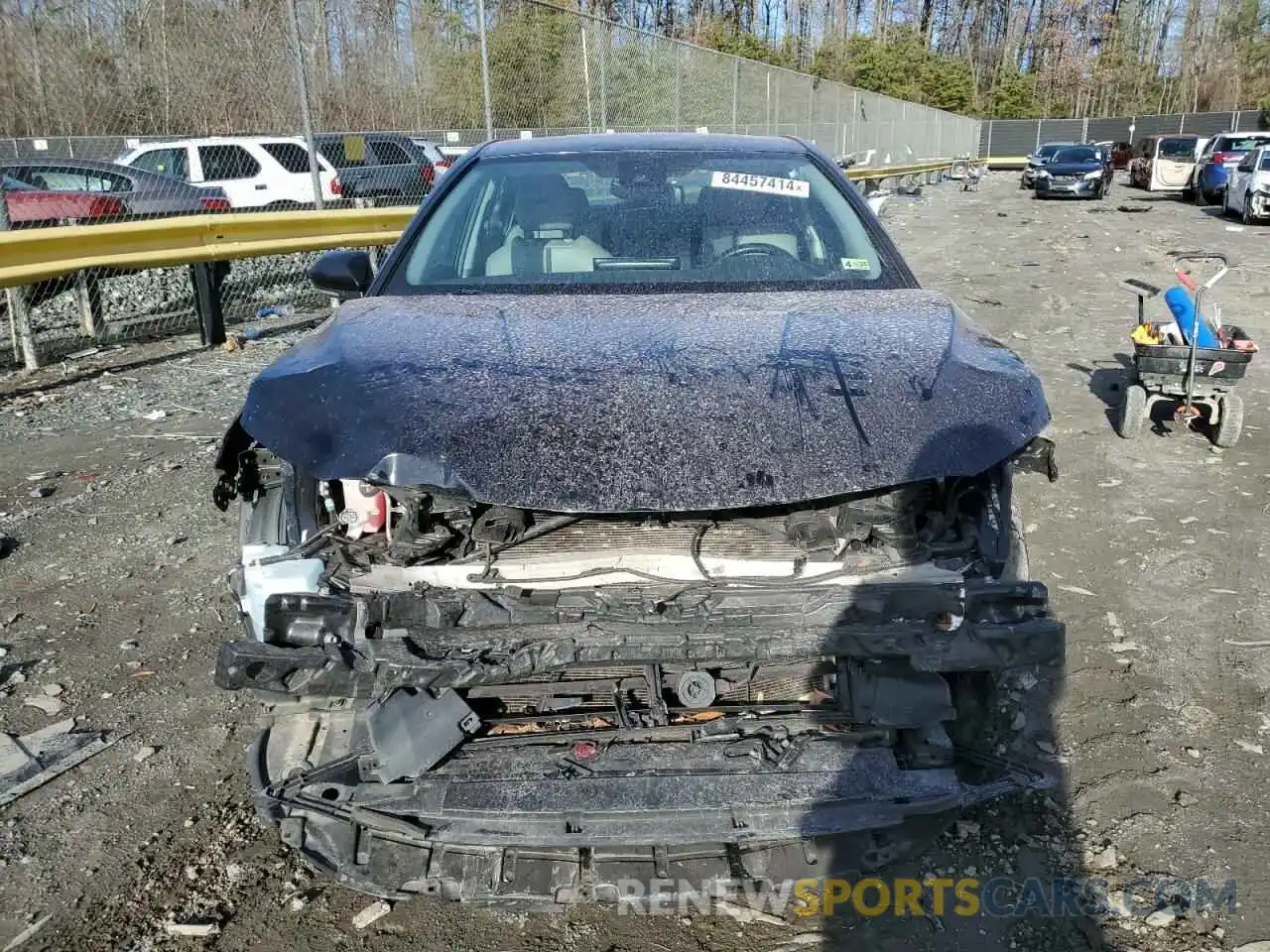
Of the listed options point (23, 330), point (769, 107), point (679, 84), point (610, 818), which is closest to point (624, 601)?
point (610, 818)

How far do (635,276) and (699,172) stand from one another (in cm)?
64

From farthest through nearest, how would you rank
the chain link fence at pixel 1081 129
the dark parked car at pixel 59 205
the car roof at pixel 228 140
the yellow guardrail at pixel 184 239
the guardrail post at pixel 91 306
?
the chain link fence at pixel 1081 129, the car roof at pixel 228 140, the dark parked car at pixel 59 205, the guardrail post at pixel 91 306, the yellow guardrail at pixel 184 239

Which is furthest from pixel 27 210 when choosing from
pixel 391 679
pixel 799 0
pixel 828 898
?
pixel 799 0

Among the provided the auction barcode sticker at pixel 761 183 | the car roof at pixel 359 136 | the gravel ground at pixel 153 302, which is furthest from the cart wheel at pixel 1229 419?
the car roof at pixel 359 136

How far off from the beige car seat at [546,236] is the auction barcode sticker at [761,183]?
54 cm

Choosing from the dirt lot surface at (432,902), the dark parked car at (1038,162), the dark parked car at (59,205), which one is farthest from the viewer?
the dark parked car at (1038,162)

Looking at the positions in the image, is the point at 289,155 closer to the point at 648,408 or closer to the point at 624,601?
the point at 648,408

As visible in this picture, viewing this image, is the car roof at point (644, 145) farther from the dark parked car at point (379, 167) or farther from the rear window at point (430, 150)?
the rear window at point (430, 150)

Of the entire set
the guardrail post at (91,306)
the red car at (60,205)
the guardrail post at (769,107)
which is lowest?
the guardrail post at (91,306)

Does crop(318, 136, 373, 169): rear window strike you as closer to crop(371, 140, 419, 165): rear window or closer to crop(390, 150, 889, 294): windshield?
crop(371, 140, 419, 165): rear window

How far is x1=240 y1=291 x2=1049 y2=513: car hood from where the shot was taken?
7.23 feet

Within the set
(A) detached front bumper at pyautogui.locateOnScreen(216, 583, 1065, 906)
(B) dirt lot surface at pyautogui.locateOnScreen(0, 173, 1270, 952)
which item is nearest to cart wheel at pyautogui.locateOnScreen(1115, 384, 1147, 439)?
(B) dirt lot surface at pyautogui.locateOnScreen(0, 173, 1270, 952)

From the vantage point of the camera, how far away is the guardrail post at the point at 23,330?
7.15 metres

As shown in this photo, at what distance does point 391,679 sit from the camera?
7.34 feet
